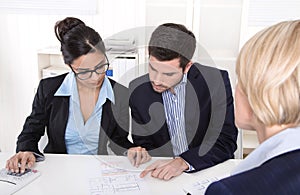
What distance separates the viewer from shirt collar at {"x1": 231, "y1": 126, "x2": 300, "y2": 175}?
0.66 metres

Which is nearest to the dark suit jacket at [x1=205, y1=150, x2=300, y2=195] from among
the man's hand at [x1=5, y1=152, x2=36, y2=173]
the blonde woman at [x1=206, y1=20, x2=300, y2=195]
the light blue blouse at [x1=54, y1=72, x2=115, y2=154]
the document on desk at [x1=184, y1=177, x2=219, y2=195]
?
the blonde woman at [x1=206, y1=20, x2=300, y2=195]

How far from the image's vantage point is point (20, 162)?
4.35ft

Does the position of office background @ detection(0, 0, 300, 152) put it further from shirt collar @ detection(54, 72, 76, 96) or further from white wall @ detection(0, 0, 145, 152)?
shirt collar @ detection(54, 72, 76, 96)

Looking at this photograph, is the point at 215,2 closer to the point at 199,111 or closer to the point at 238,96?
the point at 199,111

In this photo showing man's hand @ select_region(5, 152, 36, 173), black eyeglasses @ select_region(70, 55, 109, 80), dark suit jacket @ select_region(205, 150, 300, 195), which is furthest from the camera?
black eyeglasses @ select_region(70, 55, 109, 80)

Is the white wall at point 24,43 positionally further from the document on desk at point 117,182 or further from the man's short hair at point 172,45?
the document on desk at point 117,182

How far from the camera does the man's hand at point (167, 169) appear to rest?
1250mm

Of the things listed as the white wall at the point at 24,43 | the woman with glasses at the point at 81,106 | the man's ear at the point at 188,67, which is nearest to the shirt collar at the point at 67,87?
the woman with glasses at the point at 81,106

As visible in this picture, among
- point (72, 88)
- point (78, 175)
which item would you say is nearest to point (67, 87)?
point (72, 88)

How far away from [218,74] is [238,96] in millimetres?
792

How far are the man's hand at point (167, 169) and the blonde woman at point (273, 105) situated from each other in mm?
558

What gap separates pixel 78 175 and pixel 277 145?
0.80 metres

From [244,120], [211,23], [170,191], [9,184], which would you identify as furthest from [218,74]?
[211,23]

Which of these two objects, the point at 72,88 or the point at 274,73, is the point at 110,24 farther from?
the point at 274,73
